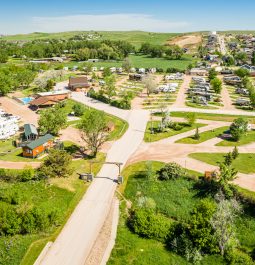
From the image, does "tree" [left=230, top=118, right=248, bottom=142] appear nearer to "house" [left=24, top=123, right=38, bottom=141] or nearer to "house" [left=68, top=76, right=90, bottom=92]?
"house" [left=24, top=123, right=38, bottom=141]

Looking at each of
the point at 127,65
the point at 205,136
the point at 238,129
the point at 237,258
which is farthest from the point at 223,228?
the point at 127,65

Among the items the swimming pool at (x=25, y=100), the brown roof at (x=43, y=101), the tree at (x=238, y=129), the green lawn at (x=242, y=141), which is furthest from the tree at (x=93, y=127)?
the swimming pool at (x=25, y=100)

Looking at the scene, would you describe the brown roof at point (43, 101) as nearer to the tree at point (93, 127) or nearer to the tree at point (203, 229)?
the tree at point (93, 127)

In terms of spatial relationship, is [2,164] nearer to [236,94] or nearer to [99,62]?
[236,94]

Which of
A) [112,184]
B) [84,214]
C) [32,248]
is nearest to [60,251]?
[32,248]

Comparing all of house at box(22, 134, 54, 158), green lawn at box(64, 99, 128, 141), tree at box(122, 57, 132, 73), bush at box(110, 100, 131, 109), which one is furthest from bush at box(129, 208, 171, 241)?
tree at box(122, 57, 132, 73)
